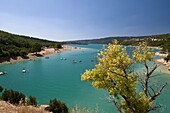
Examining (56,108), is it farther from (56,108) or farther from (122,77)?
(122,77)

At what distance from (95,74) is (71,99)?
1041 inches

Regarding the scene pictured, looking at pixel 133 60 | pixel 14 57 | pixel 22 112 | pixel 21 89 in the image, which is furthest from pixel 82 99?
pixel 14 57

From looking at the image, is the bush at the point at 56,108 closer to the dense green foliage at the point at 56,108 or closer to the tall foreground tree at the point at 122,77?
the dense green foliage at the point at 56,108

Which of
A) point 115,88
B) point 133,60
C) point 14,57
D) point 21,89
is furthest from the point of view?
point 14,57

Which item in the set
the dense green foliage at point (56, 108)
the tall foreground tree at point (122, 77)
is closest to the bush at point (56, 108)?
the dense green foliage at point (56, 108)

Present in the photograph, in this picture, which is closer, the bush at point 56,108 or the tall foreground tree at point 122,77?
the tall foreground tree at point 122,77

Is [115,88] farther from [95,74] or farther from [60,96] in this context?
[60,96]

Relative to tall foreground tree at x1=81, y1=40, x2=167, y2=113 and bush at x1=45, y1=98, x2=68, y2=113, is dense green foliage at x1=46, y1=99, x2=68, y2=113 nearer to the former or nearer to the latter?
bush at x1=45, y1=98, x2=68, y2=113

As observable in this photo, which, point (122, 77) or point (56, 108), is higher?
point (122, 77)

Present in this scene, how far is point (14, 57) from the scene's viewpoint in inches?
4326

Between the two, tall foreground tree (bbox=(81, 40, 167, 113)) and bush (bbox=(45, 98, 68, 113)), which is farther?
bush (bbox=(45, 98, 68, 113))

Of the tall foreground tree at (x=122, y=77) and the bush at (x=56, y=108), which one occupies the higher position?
the tall foreground tree at (x=122, y=77)

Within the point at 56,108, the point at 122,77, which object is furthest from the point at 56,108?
the point at 122,77

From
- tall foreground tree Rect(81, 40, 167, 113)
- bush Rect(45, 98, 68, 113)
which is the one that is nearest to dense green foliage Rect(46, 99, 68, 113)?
bush Rect(45, 98, 68, 113)
